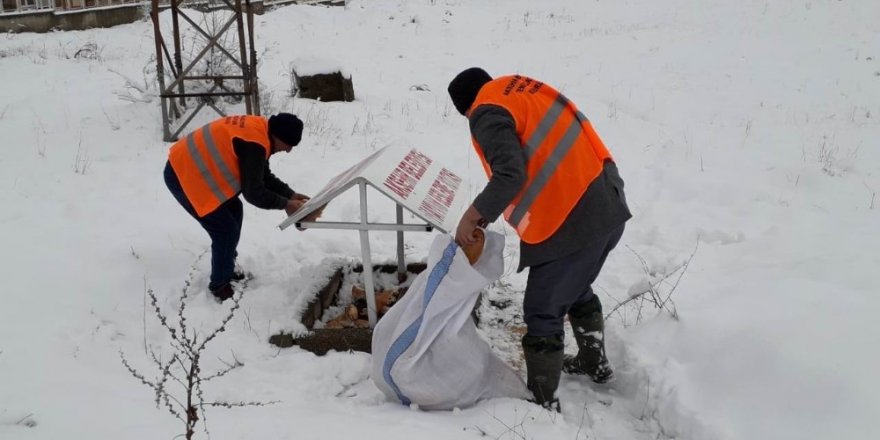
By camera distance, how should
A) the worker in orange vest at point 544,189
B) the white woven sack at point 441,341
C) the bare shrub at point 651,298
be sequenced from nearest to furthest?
the worker in orange vest at point 544,189 → the white woven sack at point 441,341 → the bare shrub at point 651,298

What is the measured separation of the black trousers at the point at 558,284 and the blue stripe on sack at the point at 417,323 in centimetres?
38

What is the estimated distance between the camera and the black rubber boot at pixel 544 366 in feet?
9.18

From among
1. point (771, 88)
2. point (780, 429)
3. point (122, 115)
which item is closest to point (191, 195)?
point (780, 429)

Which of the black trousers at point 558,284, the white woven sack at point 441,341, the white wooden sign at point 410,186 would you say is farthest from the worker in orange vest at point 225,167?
the black trousers at point 558,284

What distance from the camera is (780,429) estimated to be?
246cm

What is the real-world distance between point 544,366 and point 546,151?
0.98 meters

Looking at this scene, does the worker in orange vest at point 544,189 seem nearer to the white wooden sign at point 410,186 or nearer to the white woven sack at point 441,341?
the white woven sack at point 441,341

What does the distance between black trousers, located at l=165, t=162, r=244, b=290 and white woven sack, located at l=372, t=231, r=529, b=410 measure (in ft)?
4.66

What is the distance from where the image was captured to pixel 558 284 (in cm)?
269

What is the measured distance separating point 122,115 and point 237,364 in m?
5.23

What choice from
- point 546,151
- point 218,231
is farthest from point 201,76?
point 546,151

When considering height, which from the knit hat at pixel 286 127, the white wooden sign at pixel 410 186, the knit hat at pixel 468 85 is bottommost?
the white wooden sign at pixel 410 186

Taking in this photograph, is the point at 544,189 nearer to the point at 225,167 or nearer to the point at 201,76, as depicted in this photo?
the point at 225,167

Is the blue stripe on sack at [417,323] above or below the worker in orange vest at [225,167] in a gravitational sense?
below
